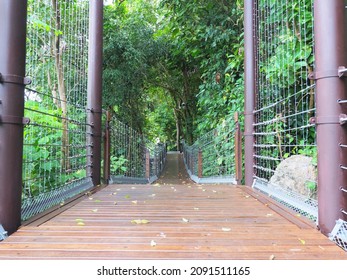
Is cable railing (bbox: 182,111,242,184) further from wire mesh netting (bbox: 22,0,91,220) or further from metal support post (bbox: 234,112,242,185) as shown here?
wire mesh netting (bbox: 22,0,91,220)

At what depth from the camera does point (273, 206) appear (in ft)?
7.02

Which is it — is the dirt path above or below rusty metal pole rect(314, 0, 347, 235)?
below

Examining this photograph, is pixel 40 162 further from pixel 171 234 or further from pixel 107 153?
pixel 171 234

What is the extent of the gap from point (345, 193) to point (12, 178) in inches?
64.6

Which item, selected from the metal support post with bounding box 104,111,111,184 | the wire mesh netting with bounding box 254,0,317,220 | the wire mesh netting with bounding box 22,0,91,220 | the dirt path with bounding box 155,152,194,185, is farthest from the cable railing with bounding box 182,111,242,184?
the dirt path with bounding box 155,152,194,185

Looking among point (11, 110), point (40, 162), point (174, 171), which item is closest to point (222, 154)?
point (40, 162)

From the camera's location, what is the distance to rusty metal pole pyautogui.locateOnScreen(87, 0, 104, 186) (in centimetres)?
328

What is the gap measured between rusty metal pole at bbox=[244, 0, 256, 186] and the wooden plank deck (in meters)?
0.94

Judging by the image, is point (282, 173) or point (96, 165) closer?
point (282, 173)

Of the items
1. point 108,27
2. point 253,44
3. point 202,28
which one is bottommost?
point 253,44

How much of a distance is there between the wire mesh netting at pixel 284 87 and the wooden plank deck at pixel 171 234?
58 centimetres

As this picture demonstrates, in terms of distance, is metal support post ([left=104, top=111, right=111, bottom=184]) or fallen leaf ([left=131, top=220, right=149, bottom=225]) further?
metal support post ([left=104, top=111, right=111, bottom=184])

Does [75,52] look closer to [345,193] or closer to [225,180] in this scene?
[225,180]
